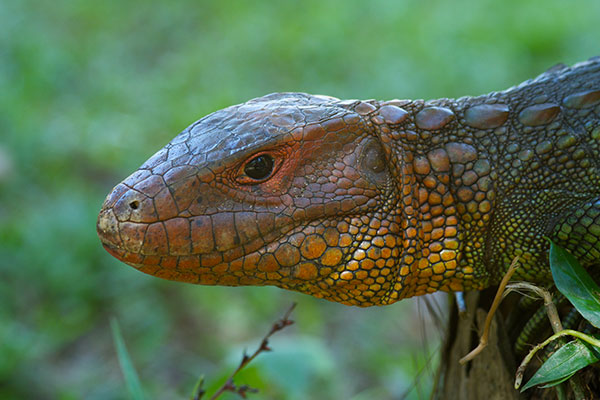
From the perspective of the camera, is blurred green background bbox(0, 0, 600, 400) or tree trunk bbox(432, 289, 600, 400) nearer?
tree trunk bbox(432, 289, 600, 400)

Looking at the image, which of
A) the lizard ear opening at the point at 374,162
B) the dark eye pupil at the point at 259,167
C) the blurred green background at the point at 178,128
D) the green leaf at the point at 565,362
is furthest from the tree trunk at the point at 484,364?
the dark eye pupil at the point at 259,167

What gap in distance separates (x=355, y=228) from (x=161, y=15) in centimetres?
851

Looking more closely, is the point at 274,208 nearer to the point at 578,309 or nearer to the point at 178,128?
the point at 578,309

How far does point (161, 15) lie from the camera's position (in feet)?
31.9

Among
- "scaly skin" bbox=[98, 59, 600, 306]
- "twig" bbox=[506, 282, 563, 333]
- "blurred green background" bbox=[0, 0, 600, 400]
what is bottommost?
"twig" bbox=[506, 282, 563, 333]

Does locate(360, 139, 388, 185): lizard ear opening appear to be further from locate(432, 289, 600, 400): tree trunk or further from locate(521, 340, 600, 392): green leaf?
locate(521, 340, 600, 392): green leaf

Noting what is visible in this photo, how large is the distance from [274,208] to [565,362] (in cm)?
95

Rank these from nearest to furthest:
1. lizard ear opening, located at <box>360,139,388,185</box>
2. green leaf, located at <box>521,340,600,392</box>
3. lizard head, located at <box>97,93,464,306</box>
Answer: green leaf, located at <box>521,340,600,392</box>
lizard head, located at <box>97,93,464,306</box>
lizard ear opening, located at <box>360,139,388,185</box>

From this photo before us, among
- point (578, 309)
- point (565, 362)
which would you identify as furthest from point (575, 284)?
point (565, 362)

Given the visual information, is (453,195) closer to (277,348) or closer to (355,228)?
(355,228)

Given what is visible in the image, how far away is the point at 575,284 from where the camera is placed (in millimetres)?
1801

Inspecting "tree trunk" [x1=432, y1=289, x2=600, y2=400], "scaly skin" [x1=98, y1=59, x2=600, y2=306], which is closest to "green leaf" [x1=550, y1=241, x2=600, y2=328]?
"scaly skin" [x1=98, y1=59, x2=600, y2=306]

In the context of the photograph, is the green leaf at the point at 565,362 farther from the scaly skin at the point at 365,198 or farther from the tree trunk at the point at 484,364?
the scaly skin at the point at 365,198

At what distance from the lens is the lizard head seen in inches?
76.9
